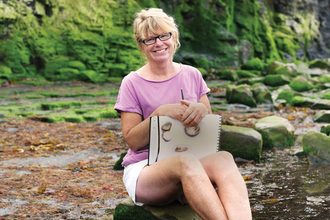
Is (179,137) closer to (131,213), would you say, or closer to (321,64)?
(131,213)

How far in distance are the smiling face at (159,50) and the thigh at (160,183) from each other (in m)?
0.70

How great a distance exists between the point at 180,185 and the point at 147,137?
0.36 meters

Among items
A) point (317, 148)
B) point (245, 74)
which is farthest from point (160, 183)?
point (245, 74)

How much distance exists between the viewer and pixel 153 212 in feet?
7.10

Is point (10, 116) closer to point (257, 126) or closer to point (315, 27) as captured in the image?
point (257, 126)

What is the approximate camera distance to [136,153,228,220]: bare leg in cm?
185

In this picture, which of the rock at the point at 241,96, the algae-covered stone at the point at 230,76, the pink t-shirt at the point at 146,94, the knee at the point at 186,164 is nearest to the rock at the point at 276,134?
the pink t-shirt at the point at 146,94

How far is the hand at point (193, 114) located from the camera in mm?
2041

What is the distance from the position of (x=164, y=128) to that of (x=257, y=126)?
3613 mm

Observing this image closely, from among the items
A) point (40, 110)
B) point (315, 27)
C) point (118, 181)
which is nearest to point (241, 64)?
point (315, 27)

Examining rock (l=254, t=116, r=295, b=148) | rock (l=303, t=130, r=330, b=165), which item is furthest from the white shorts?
rock (l=254, t=116, r=295, b=148)

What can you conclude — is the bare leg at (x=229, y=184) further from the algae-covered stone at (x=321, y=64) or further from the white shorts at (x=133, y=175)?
the algae-covered stone at (x=321, y=64)

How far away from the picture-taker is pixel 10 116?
7.27 meters

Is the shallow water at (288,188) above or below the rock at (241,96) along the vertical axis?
above
